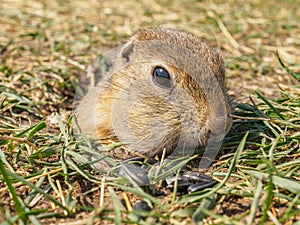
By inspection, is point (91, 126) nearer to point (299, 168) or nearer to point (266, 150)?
point (266, 150)

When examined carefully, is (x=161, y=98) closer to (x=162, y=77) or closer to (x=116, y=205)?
(x=162, y=77)

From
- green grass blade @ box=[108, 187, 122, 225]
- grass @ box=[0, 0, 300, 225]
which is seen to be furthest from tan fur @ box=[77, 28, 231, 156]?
green grass blade @ box=[108, 187, 122, 225]

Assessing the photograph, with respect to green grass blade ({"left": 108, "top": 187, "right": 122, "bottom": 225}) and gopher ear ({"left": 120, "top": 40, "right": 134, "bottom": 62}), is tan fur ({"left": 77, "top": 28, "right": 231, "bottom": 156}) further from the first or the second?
green grass blade ({"left": 108, "top": 187, "right": 122, "bottom": 225})

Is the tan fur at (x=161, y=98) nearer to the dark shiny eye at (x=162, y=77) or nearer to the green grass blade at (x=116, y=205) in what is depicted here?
the dark shiny eye at (x=162, y=77)

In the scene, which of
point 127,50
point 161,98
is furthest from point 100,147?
point 127,50

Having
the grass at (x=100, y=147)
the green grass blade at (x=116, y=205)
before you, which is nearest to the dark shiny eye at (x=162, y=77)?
Answer: the grass at (x=100, y=147)

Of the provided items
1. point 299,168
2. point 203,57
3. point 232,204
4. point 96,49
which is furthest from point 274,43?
point 232,204
